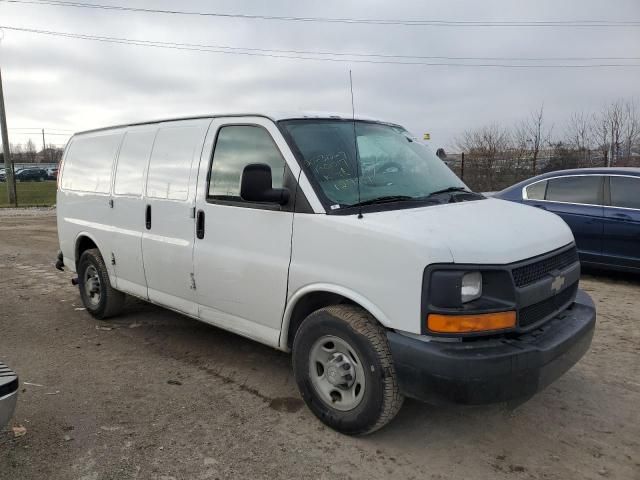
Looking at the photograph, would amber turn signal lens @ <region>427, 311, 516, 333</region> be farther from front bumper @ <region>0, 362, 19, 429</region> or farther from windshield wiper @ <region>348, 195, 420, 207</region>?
front bumper @ <region>0, 362, 19, 429</region>

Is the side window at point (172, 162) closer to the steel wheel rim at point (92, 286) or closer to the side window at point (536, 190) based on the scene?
the steel wheel rim at point (92, 286)

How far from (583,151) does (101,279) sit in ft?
58.1

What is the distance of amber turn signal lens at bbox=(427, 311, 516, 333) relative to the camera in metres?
2.86

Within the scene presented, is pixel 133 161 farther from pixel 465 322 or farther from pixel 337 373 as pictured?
pixel 465 322

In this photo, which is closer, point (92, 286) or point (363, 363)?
point (363, 363)

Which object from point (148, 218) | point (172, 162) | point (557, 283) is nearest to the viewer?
point (557, 283)

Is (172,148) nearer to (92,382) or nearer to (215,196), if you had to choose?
(215,196)

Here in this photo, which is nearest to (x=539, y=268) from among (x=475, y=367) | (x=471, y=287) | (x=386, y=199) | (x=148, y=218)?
(x=471, y=287)

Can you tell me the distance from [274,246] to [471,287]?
4.56 ft

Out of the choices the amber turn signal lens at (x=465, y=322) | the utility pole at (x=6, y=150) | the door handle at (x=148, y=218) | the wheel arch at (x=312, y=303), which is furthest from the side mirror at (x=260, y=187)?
the utility pole at (x=6, y=150)

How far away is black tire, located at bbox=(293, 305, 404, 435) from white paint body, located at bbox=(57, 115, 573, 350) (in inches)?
4.9

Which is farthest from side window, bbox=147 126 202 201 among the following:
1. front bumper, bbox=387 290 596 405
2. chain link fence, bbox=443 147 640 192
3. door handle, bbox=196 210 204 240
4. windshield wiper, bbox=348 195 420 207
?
chain link fence, bbox=443 147 640 192

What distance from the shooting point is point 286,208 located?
3551 millimetres

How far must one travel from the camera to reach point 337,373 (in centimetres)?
334
